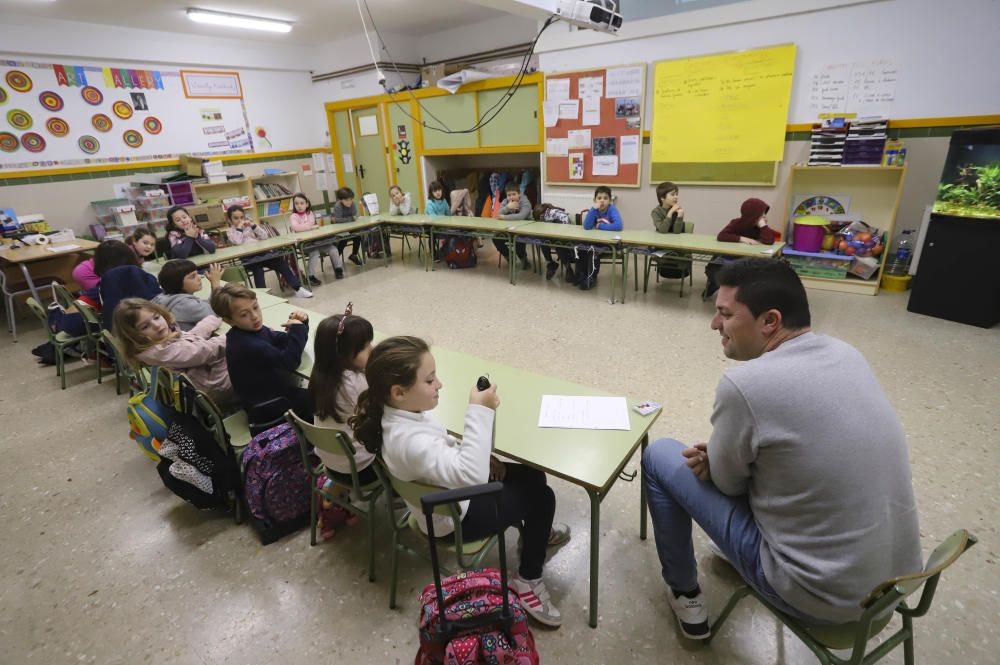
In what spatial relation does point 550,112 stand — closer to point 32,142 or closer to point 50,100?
point 50,100

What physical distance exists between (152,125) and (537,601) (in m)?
7.73

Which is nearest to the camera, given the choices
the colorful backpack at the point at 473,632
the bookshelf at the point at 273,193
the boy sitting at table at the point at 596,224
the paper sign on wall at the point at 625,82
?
the colorful backpack at the point at 473,632

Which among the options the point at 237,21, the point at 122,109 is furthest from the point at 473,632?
the point at 122,109

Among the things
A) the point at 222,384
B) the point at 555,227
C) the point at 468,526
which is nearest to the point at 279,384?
the point at 222,384

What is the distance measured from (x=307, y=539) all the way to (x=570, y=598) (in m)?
1.13

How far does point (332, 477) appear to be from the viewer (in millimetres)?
1775

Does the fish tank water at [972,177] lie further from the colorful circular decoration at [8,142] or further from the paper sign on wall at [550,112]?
the colorful circular decoration at [8,142]

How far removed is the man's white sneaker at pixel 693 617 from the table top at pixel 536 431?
0.52 m

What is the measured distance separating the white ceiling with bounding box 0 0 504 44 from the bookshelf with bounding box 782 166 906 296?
14.6 feet

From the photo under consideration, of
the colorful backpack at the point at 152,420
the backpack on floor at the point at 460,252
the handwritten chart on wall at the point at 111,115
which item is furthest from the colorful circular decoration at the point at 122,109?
the colorful backpack at the point at 152,420

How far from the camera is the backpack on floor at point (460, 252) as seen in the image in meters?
6.03

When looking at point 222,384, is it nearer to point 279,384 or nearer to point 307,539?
point 279,384

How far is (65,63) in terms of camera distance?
18.9 ft

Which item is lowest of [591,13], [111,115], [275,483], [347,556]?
[347,556]
